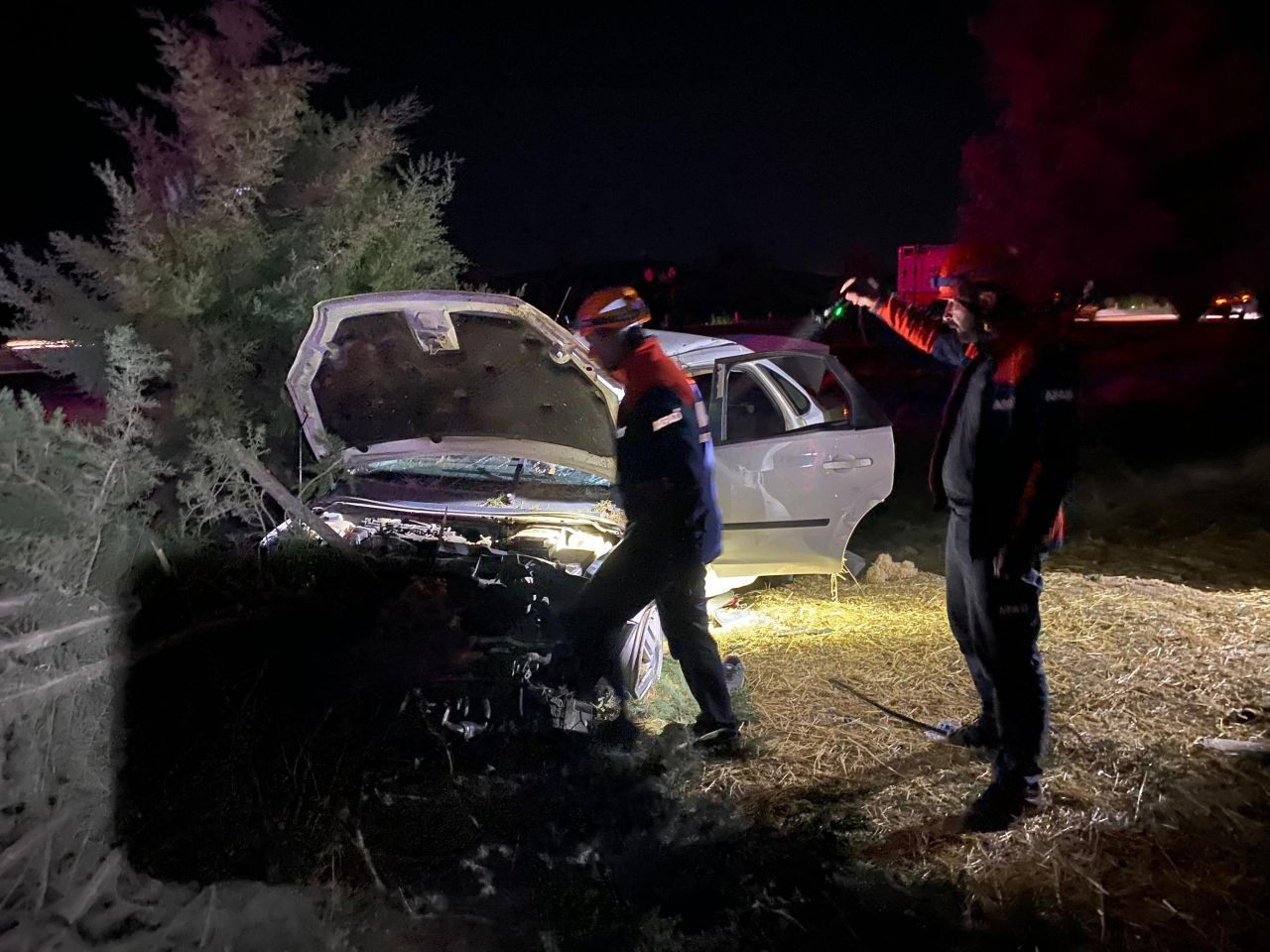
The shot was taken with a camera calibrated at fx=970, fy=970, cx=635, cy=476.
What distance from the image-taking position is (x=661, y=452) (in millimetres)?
3822

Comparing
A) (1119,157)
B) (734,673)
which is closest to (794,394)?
(734,673)

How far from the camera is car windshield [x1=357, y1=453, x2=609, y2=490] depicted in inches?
208

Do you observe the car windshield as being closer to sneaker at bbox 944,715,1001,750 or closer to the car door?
the car door

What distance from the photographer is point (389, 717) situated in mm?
3588

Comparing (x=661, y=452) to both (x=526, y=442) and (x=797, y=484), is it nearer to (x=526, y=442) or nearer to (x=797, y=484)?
(x=526, y=442)

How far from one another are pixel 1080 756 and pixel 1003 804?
28.5 inches

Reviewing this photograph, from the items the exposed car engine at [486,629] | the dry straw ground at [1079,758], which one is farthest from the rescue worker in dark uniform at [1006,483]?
the exposed car engine at [486,629]

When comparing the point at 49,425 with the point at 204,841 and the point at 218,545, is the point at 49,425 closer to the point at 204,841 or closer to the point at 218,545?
the point at 218,545

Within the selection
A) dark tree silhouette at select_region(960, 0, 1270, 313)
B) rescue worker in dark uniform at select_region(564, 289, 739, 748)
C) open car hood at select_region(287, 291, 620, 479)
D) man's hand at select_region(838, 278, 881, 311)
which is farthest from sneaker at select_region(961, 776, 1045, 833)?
dark tree silhouette at select_region(960, 0, 1270, 313)

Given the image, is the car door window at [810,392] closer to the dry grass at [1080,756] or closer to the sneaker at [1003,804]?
the dry grass at [1080,756]

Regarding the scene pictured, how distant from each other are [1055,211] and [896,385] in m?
16.8

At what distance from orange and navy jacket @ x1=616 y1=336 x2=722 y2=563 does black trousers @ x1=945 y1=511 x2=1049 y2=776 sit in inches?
40.3

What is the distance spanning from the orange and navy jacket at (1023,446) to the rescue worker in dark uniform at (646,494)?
1.07m

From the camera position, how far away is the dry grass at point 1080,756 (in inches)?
121
